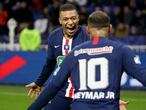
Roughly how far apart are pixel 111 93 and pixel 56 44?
2.44 metres

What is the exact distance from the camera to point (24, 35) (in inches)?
803

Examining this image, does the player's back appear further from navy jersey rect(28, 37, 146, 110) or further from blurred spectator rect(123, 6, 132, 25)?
blurred spectator rect(123, 6, 132, 25)

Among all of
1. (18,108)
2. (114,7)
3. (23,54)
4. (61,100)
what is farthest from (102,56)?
(114,7)

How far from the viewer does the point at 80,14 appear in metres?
21.7

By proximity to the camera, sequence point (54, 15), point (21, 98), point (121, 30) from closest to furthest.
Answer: point (21, 98)
point (121, 30)
point (54, 15)

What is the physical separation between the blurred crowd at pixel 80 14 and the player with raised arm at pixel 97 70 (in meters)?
14.0

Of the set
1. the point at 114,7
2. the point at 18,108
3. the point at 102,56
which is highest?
the point at 114,7

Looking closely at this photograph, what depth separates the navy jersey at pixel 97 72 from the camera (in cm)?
614

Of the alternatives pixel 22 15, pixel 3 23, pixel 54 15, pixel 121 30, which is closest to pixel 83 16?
pixel 54 15

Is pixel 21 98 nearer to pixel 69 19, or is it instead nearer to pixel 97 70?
pixel 69 19

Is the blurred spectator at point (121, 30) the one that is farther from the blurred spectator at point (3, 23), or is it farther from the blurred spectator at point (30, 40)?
the blurred spectator at point (3, 23)

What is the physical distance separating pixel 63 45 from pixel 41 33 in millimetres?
13259

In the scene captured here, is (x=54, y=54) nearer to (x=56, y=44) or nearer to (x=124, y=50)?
(x=56, y=44)

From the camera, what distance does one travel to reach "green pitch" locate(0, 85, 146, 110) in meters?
14.6
